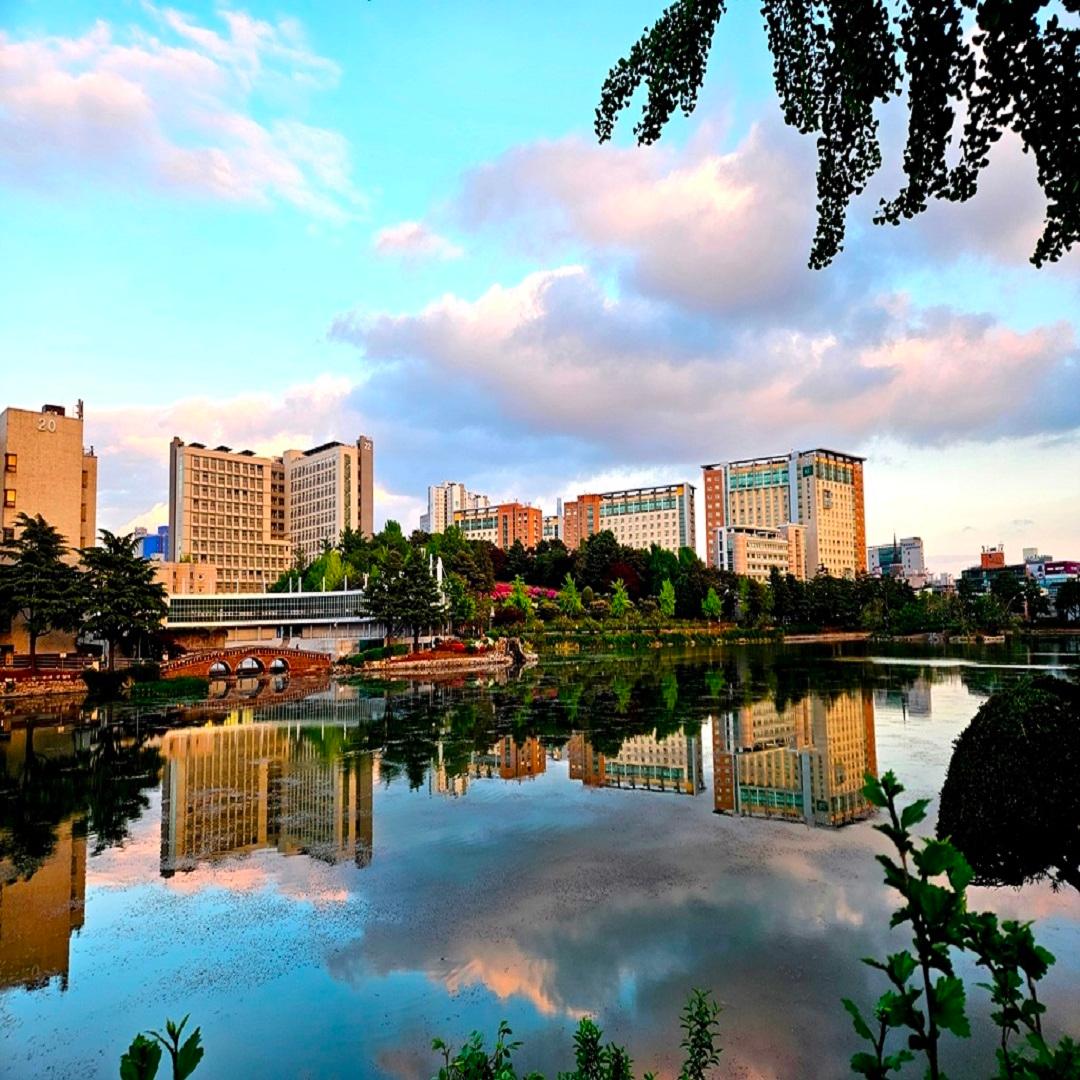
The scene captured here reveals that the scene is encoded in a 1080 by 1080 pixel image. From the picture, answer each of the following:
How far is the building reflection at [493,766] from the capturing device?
1989 centimetres

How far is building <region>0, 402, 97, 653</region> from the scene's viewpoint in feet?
155

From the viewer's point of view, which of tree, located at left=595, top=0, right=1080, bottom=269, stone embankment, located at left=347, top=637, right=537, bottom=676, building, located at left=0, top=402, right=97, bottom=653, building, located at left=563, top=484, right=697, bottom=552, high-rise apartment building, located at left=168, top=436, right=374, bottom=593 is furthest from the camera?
building, located at left=563, top=484, right=697, bottom=552

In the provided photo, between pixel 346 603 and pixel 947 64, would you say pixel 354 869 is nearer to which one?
pixel 947 64

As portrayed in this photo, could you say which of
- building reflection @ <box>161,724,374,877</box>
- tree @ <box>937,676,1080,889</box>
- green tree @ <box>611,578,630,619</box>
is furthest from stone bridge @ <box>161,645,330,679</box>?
tree @ <box>937,676,1080,889</box>

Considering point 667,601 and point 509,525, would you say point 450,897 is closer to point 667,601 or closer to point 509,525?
point 667,601

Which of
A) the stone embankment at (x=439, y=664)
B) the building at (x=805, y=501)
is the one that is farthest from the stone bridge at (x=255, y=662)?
the building at (x=805, y=501)

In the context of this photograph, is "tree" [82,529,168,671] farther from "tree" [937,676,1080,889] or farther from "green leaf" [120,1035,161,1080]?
"green leaf" [120,1035,161,1080]

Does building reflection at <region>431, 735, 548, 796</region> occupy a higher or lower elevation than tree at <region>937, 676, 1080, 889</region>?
lower

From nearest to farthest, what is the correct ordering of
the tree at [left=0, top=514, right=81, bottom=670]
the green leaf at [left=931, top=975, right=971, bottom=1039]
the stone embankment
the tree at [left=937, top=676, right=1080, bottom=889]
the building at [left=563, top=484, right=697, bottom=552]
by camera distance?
the green leaf at [left=931, top=975, right=971, bottom=1039] < the tree at [left=937, top=676, right=1080, bottom=889] < the tree at [left=0, top=514, right=81, bottom=670] < the stone embankment < the building at [left=563, top=484, right=697, bottom=552]

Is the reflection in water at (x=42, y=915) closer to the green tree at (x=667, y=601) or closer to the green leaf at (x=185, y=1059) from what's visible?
the green leaf at (x=185, y=1059)

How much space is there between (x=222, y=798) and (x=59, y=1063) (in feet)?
38.1

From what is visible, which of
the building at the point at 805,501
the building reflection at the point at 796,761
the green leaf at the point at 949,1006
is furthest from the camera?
the building at the point at 805,501

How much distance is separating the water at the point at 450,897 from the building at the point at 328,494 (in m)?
86.7

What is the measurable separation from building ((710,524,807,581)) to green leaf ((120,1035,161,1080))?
435 ft
